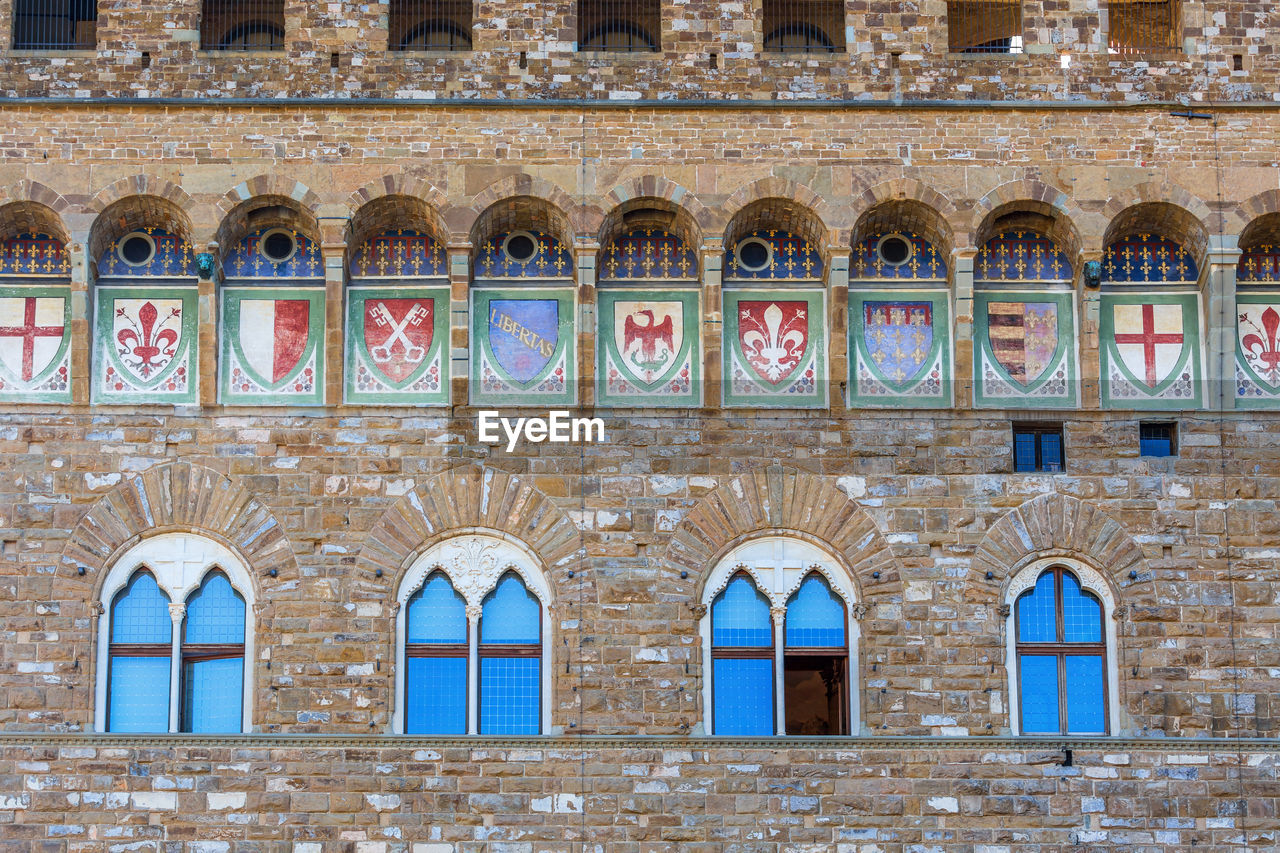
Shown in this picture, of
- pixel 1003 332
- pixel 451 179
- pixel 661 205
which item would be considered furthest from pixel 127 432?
pixel 1003 332

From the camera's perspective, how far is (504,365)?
22.0m

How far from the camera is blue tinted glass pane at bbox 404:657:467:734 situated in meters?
21.1

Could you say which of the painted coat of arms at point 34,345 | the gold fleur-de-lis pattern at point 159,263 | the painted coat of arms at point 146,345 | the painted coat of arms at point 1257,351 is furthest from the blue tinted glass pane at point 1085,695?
the painted coat of arms at point 34,345

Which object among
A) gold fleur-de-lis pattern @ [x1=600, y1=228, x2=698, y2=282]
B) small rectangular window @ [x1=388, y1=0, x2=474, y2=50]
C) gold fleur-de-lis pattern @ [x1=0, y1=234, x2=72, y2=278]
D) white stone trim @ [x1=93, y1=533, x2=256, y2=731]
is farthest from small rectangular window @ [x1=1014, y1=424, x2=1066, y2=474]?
gold fleur-de-lis pattern @ [x1=0, y1=234, x2=72, y2=278]

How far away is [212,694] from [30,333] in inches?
171

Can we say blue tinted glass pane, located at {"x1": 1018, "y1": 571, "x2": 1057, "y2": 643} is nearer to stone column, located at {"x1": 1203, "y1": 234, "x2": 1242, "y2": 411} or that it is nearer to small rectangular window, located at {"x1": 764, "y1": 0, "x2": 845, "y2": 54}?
stone column, located at {"x1": 1203, "y1": 234, "x2": 1242, "y2": 411}

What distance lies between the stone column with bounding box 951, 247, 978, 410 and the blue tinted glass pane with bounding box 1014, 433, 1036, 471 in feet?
2.15

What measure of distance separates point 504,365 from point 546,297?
889mm

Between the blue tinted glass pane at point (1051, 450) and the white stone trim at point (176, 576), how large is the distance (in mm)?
8366

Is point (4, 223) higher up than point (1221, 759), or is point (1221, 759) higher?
point (4, 223)

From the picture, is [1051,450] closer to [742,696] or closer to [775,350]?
[775,350]

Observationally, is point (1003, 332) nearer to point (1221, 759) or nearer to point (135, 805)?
point (1221, 759)

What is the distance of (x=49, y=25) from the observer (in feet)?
77.0

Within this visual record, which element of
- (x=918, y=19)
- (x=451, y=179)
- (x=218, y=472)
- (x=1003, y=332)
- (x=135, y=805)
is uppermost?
(x=918, y=19)
